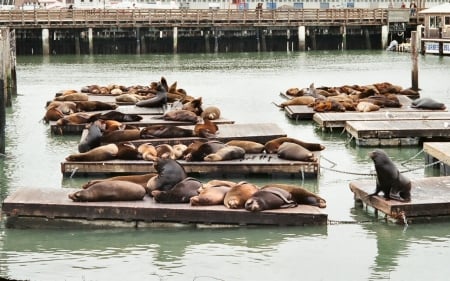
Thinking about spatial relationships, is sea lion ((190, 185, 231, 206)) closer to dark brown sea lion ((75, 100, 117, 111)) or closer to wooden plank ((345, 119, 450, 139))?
wooden plank ((345, 119, 450, 139))

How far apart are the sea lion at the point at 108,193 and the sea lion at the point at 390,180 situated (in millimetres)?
2495

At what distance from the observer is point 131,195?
10500 mm

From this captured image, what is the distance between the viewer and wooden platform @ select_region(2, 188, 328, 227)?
10.1m

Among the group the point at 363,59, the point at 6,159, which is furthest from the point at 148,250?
the point at 363,59

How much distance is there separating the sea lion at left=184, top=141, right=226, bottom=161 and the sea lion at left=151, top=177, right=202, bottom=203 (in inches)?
105

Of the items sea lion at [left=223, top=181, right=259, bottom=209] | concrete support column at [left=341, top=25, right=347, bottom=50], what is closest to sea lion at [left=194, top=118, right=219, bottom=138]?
sea lion at [left=223, top=181, right=259, bottom=209]

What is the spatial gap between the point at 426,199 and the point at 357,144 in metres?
5.72

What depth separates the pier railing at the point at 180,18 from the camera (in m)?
50.0

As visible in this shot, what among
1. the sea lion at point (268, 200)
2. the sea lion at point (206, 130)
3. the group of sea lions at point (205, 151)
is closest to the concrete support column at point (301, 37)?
the sea lion at point (206, 130)

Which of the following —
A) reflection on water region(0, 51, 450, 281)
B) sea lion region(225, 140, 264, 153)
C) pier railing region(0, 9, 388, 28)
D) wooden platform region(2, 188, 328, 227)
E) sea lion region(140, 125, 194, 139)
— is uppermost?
pier railing region(0, 9, 388, 28)

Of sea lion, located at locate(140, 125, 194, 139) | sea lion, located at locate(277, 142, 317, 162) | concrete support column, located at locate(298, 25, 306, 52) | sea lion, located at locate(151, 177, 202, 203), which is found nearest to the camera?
sea lion, located at locate(151, 177, 202, 203)

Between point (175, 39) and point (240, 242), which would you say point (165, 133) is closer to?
point (240, 242)

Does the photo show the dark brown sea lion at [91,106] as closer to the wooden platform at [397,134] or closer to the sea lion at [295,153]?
the wooden platform at [397,134]

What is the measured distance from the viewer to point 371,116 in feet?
59.0
